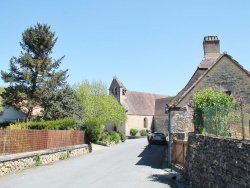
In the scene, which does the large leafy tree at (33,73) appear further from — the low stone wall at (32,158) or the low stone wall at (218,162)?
the low stone wall at (218,162)

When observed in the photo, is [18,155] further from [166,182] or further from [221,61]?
[221,61]

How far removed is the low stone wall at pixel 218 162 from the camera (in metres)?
7.33

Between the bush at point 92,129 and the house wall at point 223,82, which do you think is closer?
the house wall at point 223,82

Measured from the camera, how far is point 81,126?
109ft

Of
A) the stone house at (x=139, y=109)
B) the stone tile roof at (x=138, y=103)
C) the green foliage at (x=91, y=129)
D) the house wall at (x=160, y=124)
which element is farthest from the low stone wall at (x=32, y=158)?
the house wall at (x=160, y=124)

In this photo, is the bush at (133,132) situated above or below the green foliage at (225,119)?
below

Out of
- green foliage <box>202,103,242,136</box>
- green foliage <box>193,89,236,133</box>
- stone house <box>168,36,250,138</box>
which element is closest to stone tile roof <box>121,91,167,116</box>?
stone house <box>168,36,250,138</box>

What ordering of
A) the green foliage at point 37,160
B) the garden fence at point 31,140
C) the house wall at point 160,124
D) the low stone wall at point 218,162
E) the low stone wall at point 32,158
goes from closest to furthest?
the low stone wall at point 218,162, the low stone wall at point 32,158, the garden fence at point 31,140, the green foliage at point 37,160, the house wall at point 160,124

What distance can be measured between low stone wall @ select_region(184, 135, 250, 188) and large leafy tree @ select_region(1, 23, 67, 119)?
31.2 metres

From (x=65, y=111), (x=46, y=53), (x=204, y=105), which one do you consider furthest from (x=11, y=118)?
(x=204, y=105)

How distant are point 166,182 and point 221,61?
33.6 ft

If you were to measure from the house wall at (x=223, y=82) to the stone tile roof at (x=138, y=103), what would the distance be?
149 ft

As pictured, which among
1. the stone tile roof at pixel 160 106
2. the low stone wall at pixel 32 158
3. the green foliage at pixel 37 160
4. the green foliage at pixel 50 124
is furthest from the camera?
the stone tile roof at pixel 160 106

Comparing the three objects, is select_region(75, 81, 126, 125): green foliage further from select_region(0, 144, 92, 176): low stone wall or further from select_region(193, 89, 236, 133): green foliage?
select_region(193, 89, 236, 133): green foliage
